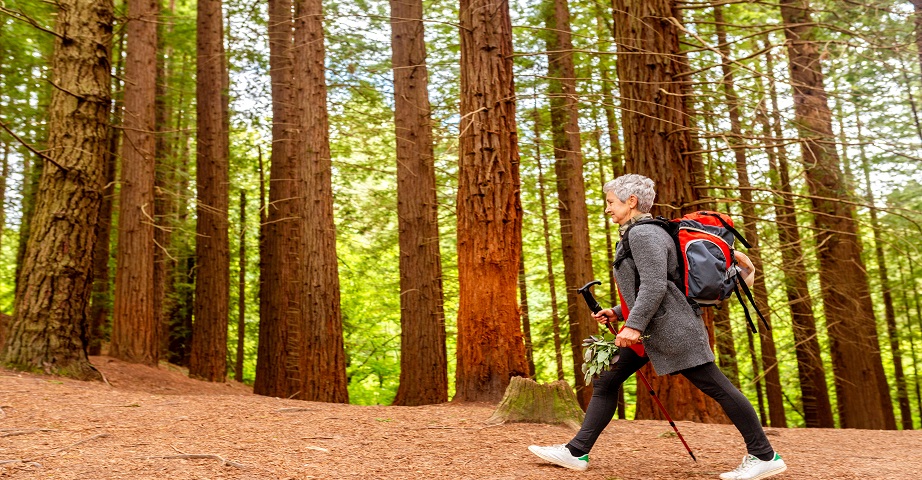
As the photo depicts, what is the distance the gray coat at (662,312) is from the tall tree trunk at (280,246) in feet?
31.3

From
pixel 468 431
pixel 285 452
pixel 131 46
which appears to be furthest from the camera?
pixel 131 46

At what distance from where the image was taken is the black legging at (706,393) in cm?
404

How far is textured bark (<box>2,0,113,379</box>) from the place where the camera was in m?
7.83

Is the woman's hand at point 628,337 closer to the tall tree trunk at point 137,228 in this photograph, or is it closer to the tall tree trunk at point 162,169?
the tall tree trunk at point 137,228

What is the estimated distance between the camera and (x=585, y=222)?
44.9 ft

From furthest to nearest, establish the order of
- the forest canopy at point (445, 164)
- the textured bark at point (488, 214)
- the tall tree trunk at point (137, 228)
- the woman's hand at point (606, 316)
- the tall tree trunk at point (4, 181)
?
1. the tall tree trunk at point (4, 181)
2. the tall tree trunk at point (137, 228)
3. the forest canopy at point (445, 164)
4. the textured bark at point (488, 214)
5. the woman's hand at point (606, 316)

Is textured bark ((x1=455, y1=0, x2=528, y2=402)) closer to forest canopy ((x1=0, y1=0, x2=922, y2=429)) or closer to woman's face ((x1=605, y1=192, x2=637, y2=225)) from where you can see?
forest canopy ((x1=0, y1=0, x2=922, y2=429))

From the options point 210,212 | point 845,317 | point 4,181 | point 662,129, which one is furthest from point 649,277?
point 4,181

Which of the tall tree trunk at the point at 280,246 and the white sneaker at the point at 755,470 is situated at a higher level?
the tall tree trunk at the point at 280,246

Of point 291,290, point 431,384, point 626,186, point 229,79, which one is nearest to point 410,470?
point 626,186

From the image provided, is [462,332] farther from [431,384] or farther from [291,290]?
[291,290]

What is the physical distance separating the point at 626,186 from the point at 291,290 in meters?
9.89

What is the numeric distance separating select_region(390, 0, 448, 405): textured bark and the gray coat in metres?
7.54

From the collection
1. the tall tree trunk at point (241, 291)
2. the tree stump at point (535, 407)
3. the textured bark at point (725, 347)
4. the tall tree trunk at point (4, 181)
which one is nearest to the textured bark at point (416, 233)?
the textured bark at point (725, 347)
